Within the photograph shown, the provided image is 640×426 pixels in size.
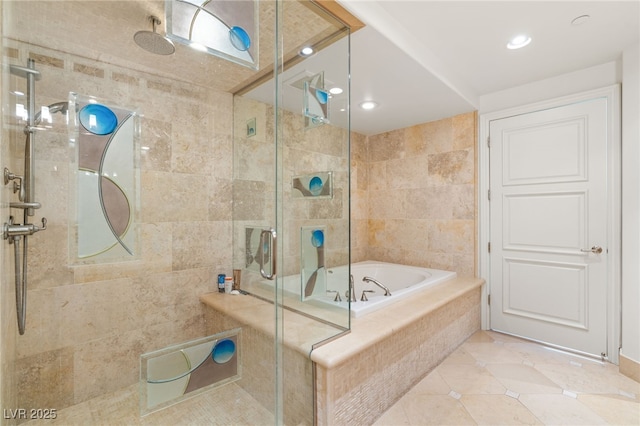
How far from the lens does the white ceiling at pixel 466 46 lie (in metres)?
1.65

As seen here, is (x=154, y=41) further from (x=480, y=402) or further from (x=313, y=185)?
(x=480, y=402)

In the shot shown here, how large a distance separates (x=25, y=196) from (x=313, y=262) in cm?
141

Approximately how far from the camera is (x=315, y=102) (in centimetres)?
166

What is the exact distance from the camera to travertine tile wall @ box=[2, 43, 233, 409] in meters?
1.55

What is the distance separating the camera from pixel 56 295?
1615 mm

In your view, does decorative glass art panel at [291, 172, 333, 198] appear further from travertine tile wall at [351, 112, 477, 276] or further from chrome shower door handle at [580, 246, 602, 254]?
chrome shower door handle at [580, 246, 602, 254]

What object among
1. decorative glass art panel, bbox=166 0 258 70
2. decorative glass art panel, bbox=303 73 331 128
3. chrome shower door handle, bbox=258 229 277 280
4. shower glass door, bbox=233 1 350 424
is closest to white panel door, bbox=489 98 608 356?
shower glass door, bbox=233 1 350 424

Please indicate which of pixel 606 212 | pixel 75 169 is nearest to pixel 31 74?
pixel 75 169

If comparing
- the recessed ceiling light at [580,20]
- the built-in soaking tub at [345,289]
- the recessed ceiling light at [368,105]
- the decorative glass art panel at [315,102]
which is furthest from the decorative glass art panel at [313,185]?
the recessed ceiling light at [580,20]

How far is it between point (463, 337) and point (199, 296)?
2.24 meters

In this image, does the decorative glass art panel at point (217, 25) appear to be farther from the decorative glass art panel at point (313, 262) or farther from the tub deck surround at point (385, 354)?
the tub deck surround at point (385, 354)

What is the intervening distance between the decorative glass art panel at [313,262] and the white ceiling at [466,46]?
0.70m

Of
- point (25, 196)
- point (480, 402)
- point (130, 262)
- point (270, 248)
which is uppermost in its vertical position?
point (25, 196)

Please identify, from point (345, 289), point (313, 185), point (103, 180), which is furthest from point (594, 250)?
point (103, 180)
